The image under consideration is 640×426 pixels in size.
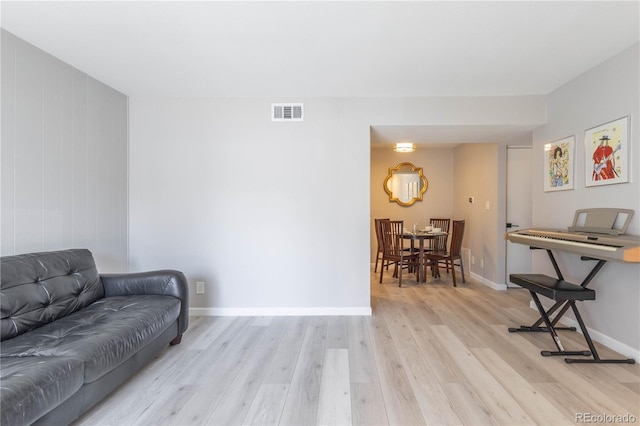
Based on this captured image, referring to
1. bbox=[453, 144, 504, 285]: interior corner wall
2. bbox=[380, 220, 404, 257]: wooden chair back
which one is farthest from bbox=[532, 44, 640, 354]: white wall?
bbox=[380, 220, 404, 257]: wooden chair back

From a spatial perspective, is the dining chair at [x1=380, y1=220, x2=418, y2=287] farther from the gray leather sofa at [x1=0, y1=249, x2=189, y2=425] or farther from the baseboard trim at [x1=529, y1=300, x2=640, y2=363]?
the gray leather sofa at [x1=0, y1=249, x2=189, y2=425]

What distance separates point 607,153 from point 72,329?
4.07 meters

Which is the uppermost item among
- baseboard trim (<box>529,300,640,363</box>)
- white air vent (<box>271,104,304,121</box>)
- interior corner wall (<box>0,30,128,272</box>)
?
white air vent (<box>271,104,304,121</box>)

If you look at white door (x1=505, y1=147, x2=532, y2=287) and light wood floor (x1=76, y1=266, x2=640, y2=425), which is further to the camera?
white door (x1=505, y1=147, x2=532, y2=287)

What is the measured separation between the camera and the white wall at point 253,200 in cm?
321

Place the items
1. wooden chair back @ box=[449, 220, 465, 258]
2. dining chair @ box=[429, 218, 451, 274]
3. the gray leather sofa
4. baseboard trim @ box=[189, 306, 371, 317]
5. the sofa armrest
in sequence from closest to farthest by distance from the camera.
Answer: the gray leather sofa < the sofa armrest < baseboard trim @ box=[189, 306, 371, 317] < wooden chair back @ box=[449, 220, 465, 258] < dining chair @ box=[429, 218, 451, 274]

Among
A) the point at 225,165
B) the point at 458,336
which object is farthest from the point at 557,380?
the point at 225,165

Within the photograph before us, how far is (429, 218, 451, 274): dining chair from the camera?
485 centimetres

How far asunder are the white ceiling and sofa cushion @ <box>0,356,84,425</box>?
201 cm

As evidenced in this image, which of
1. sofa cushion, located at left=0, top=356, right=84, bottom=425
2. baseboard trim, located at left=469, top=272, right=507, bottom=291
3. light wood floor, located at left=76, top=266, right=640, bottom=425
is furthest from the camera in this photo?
baseboard trim, located at left=469, top=272, right=507, bottom=291

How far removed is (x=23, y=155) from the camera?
2119mm

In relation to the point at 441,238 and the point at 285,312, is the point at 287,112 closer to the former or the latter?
the point at 285,312

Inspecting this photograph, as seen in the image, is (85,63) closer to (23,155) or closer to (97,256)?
(23,155)

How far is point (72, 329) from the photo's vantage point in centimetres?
175
